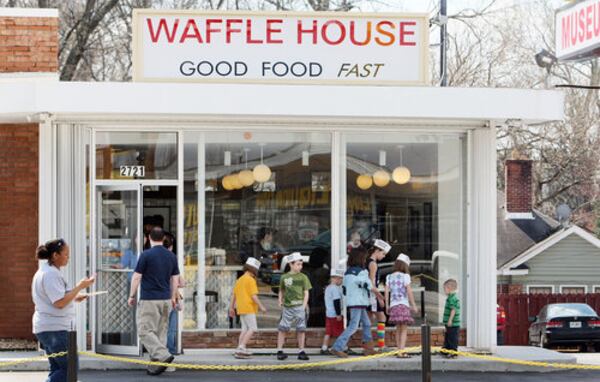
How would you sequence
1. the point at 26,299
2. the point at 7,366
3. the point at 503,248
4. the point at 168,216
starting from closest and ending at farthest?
the point at 7,366 → the point at 168,216 → the point at 26,299 → the point at 503,248

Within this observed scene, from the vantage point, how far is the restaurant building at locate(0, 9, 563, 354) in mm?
15820

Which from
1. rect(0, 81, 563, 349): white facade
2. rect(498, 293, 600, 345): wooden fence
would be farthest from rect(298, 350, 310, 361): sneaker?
rect(498, 293, 600, 345): wooden fence

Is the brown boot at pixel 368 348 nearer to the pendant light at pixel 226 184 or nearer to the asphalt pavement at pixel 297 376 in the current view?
the asphalt pavement at pixel 297 376

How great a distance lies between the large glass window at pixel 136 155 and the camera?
53.2 feet

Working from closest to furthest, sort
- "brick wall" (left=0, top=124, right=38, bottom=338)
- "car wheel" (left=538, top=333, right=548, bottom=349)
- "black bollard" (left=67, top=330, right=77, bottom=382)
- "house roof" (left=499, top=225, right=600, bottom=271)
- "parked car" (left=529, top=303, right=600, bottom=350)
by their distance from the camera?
"black bollard" (left=67, top=330, right=77, bottom=382) → "brick wall" (left=0, top=124, right=38, bottom=338) → "parked car" (left=529, top=303, right=600, bottom=350) → "car wheel" (left=538, top=333, right=548, bottom=349) → "house roof" (left=499, top=225, right=600, bottom=271)

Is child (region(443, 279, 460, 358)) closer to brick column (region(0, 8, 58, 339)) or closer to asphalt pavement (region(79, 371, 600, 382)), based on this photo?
asphalt pavement (region(79, 371, 600, 382))

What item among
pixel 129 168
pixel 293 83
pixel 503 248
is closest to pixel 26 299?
pixel 129 168

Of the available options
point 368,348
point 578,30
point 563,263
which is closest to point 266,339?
point 368,348

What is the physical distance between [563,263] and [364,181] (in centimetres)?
2572

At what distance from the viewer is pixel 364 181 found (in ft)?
54.9

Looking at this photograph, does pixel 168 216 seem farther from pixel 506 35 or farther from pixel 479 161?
pixel 506 35

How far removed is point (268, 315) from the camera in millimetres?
Result: 16312

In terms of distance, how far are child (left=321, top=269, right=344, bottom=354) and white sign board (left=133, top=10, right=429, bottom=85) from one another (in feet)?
9.54

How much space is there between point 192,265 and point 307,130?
255cm
